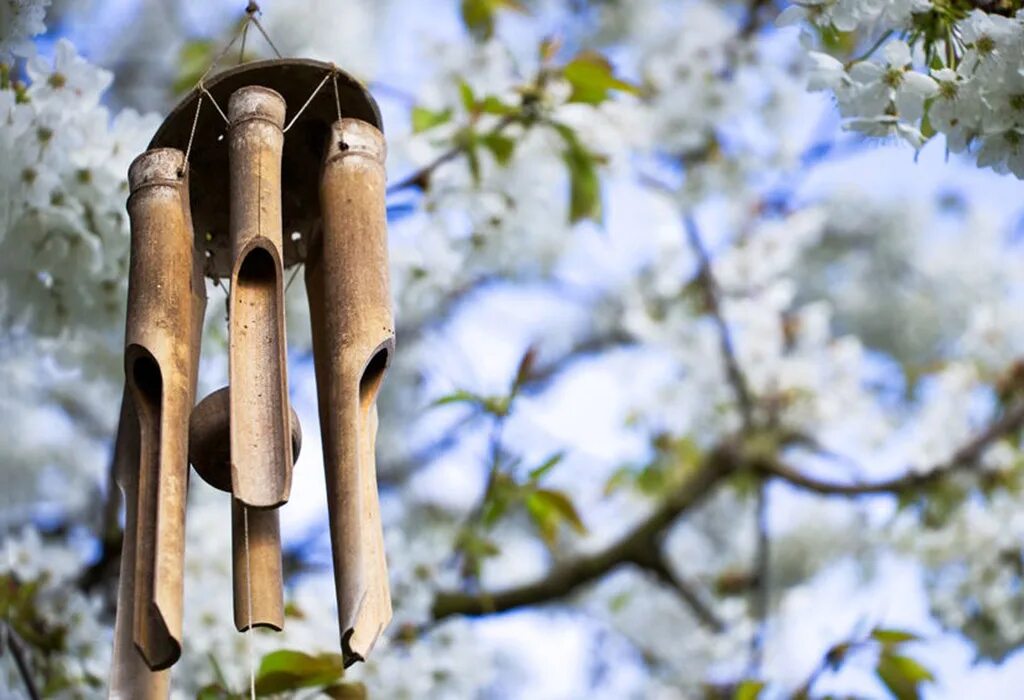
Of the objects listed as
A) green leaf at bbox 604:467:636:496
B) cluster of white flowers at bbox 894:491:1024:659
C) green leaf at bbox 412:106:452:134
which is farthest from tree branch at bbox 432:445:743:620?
green leaf at bbox 412:106:452:134

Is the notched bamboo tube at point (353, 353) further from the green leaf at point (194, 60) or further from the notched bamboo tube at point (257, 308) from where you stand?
the green leaf at point (194, 60)

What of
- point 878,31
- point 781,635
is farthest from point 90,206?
point 781,635

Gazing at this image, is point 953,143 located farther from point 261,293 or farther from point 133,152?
point 133,152

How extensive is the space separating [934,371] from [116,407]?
2.44m

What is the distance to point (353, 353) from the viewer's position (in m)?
1.36

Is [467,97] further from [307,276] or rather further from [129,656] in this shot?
[129,656]

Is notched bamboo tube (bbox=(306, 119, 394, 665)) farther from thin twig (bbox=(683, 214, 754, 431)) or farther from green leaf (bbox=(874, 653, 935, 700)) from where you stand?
thin twig (bbox=(683, 214, 754, 431))

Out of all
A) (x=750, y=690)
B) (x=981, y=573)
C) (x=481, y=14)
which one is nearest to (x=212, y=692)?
(x=750, y=690)

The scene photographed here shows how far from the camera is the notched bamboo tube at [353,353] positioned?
1.26 m

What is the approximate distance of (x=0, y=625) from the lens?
2139 mm

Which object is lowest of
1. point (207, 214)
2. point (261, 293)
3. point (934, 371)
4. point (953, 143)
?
point (261, 293)

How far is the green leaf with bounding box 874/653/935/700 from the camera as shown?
219 centimetres

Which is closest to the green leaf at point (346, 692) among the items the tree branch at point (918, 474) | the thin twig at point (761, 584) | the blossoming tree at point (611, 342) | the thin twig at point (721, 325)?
the blossoming tree at point (611, 342)

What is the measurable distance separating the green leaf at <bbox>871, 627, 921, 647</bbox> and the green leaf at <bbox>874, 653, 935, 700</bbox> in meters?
0.03
